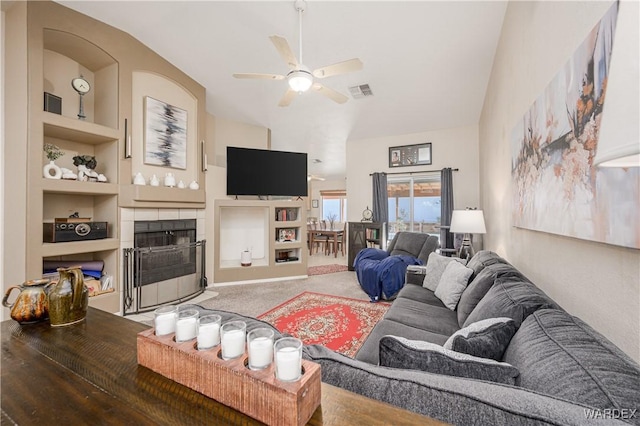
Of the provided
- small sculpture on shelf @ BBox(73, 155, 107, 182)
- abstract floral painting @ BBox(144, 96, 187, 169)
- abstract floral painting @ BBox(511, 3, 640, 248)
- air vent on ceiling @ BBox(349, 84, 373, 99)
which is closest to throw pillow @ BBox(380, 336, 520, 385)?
abstract floral painting @ BBox(511, 3, 640, 248)

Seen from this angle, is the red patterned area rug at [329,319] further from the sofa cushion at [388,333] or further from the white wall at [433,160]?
the white wall at [433,160]

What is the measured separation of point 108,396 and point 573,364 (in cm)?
119

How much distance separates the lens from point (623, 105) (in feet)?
1.55

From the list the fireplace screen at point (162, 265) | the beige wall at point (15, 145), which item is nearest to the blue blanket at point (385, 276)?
the fireplace screen at point (162, 265)

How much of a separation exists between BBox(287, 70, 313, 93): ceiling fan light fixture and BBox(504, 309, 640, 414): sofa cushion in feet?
7.80

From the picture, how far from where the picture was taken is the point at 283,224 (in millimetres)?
4684

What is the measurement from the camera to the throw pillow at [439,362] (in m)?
0.78

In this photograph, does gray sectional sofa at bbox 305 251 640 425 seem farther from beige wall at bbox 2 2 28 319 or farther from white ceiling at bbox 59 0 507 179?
beige wall at bbox 2 2 28 319

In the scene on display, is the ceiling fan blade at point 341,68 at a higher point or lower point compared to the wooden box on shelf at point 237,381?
higher

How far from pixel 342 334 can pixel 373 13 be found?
3.17 metres

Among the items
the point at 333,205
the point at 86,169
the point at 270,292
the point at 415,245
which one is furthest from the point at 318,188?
the point at 86,169

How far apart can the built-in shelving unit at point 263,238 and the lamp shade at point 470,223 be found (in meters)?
2.61

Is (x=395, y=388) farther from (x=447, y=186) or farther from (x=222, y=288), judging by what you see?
(x=447, y=186)

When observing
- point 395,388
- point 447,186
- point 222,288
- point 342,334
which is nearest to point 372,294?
point 342,334
